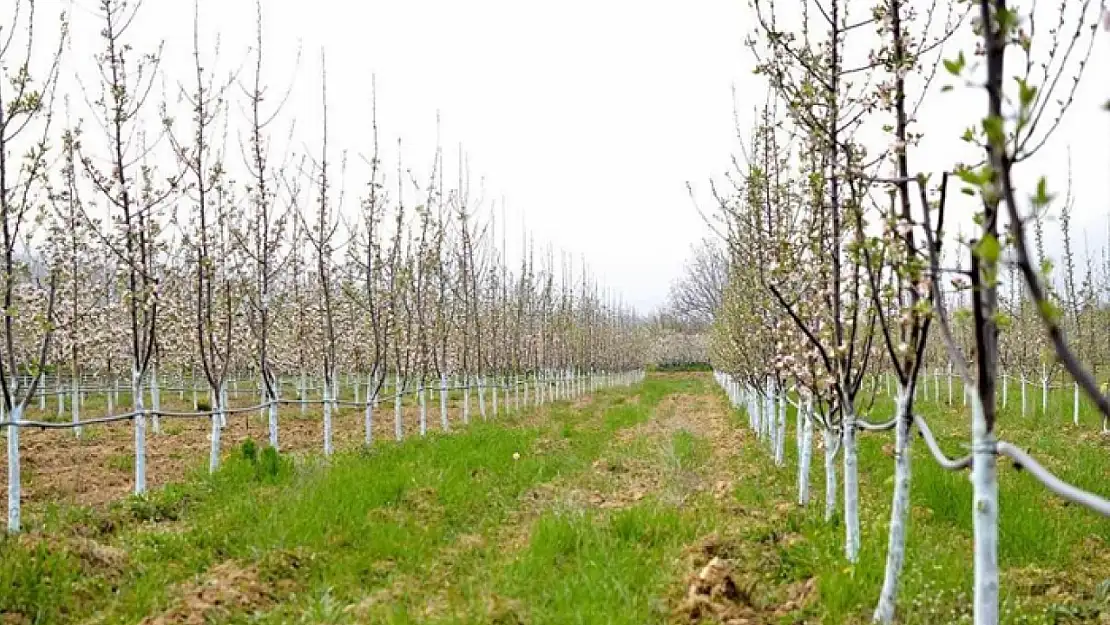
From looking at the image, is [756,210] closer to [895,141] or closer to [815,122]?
[815,122]

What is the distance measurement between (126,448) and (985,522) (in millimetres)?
13542

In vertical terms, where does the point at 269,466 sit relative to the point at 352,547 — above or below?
above

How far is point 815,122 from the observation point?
4.91 metres

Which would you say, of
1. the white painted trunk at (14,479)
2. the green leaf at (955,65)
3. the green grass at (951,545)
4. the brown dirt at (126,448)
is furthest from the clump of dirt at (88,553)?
the green leaf at (955,65)

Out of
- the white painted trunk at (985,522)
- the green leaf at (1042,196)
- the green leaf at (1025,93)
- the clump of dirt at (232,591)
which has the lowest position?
the clump of dirt at (232,591)

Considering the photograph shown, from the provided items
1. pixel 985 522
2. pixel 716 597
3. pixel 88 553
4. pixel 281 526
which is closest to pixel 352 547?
pixel 281 526

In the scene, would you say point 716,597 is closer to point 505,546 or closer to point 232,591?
point 505,546

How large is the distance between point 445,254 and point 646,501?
11.4 metres

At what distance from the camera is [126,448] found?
530 inches

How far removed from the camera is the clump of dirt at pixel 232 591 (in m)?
4.96

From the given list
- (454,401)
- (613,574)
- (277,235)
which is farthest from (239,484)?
(454,401)

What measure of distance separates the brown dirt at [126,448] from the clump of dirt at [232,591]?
3.71m

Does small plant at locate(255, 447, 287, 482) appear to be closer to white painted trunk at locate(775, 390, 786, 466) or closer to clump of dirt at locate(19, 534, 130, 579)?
clump of dirt at locate(19, 534, 130, 579)

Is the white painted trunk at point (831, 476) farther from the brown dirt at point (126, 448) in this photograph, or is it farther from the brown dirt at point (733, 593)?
the brown dirt at point (126, 448)
